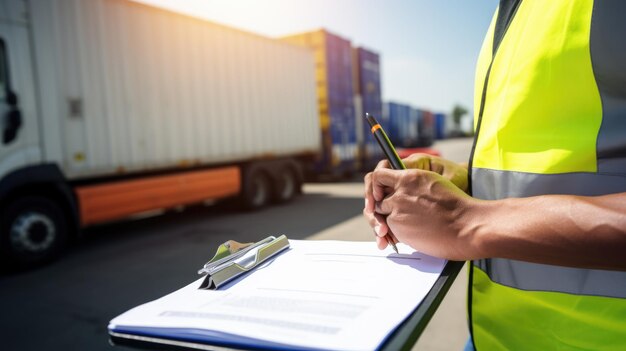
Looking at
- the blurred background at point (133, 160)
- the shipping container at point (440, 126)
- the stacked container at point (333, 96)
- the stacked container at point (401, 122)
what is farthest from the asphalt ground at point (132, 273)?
the shipping container at point (440, 126)

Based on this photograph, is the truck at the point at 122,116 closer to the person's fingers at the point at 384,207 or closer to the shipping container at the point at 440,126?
the person's fingers at the point at 384,207

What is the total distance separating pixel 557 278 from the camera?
75cm

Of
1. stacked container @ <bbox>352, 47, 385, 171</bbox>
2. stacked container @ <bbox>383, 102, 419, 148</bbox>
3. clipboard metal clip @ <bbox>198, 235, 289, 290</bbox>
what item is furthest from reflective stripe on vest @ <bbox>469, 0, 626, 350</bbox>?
stacked container @ <bbox>383, 102, 419, 148</bbox>

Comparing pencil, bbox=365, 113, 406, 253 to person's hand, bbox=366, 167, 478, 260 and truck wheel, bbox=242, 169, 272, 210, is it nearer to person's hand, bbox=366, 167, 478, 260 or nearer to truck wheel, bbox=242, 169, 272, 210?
person's hand, bbox=366, 167, 478, 260

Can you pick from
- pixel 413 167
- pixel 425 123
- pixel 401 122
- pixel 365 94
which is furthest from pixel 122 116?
pixel 425 123

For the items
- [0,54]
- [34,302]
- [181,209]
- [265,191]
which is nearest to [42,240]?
[34,302]

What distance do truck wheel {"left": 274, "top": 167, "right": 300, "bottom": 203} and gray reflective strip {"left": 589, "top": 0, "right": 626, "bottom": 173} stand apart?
823 cm

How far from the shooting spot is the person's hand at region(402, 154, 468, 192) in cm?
106

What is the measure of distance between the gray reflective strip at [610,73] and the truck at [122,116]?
18.2 ft

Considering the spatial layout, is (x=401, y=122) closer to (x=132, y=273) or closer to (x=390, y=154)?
(x=132, y=273)

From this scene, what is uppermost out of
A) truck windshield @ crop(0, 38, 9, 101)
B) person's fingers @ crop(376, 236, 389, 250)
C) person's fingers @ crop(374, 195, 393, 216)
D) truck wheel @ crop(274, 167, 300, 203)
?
truck windshield @ crop(0, 38, 9, 101)

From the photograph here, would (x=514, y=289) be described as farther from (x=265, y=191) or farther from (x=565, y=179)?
(x=265, y=191)

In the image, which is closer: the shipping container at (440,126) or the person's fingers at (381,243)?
the person's fingers at (381,243)

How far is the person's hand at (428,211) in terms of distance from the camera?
26.5 inches
